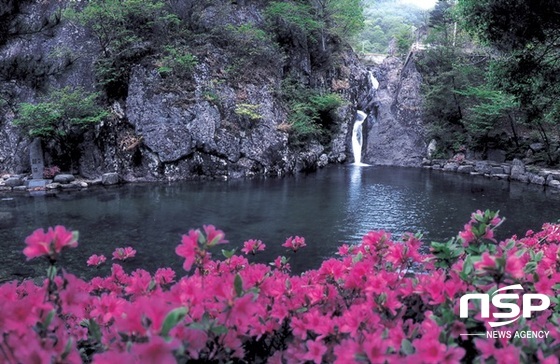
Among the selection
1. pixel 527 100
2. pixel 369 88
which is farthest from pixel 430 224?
pixel 369 88

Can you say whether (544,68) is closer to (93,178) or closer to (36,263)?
(36,263)

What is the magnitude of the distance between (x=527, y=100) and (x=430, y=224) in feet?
12.7

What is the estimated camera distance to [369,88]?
30.3 m

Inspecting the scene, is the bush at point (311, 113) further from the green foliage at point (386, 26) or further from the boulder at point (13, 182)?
the boulder at point (13, 182)

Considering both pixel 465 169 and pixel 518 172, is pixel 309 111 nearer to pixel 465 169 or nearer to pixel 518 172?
pixel 465 169

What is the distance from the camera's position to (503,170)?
19.1 m

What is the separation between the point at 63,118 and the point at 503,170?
22.4 meters

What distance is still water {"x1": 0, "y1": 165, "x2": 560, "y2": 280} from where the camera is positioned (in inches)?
312

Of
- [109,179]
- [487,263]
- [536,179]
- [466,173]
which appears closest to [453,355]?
[487,263]

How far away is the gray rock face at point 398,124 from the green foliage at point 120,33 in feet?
53.6

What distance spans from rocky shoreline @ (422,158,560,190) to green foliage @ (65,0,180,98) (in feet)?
59.3

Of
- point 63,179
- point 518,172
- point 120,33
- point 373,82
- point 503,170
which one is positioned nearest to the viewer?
point 63,179

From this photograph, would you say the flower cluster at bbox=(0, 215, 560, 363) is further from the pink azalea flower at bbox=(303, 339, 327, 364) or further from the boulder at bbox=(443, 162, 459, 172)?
the boulder at bbox=(443, 162, 459, 172)

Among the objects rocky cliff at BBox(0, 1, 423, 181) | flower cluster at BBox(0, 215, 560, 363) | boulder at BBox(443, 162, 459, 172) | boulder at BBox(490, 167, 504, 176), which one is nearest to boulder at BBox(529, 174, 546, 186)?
boulder at BBox(490, 167, 504, 176)
